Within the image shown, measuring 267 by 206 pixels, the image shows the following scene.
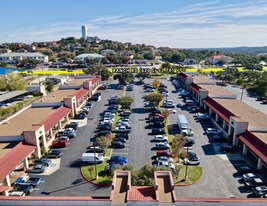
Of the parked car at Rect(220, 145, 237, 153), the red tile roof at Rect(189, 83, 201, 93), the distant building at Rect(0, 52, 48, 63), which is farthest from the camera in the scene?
the distant building at Rect(0, 52, 48, 63)

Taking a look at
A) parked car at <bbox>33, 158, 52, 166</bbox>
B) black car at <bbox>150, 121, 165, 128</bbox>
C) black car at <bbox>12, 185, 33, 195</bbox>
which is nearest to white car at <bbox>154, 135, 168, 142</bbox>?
black car at <bbox>150, 121, 165, 128</bbox>

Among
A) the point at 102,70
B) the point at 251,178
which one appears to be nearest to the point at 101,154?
the point at 251,178

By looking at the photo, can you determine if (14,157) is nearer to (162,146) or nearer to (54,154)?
(54,154)

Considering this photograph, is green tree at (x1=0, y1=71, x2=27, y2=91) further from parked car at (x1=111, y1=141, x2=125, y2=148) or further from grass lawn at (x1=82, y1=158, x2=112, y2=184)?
grass lawn at (x1=82, y1=158, x2=112, y2=184)

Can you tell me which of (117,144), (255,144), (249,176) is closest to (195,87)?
(255,144)

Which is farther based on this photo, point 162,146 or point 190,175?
point 162,146

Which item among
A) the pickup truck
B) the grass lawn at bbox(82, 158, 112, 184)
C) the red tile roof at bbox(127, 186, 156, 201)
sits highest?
the red tile roof at bbox(127, 186, 156, 201)

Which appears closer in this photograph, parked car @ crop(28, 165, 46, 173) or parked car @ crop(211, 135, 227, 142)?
parked car @ crop(28, 165, 46, 173)
